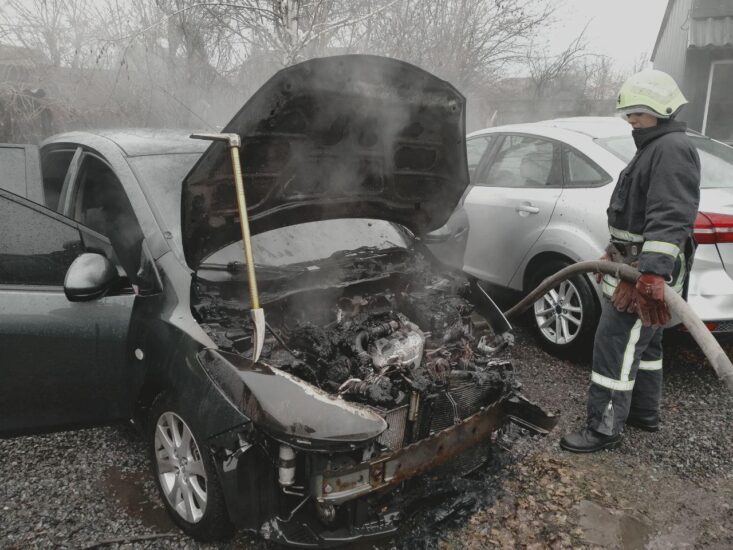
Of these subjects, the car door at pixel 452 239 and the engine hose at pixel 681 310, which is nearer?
the engine hose at pixel 681 310

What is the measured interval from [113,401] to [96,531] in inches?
23.1

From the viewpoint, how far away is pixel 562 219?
408 centimetres

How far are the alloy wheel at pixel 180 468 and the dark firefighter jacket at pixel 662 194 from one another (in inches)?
91.2

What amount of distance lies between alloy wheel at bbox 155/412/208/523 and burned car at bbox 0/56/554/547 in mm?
10

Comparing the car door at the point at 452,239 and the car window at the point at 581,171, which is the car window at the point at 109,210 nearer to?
the car door at the point at 452,239

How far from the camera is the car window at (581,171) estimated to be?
3.94 m

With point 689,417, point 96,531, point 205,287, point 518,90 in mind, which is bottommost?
point 96,531

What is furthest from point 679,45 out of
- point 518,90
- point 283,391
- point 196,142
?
point 283,391

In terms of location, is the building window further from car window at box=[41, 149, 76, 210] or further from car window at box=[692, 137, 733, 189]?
car window at box=[41, 149, 76, 210]

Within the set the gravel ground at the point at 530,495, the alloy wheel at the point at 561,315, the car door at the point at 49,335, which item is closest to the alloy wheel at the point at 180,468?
the gravel ground at the point at 530,495

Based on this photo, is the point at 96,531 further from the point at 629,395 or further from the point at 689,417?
the point at 689,417

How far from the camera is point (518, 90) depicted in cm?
1658

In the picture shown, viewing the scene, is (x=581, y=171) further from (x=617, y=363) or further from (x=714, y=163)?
(x=617, y=363)

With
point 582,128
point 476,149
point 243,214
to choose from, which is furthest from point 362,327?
point 476,149
